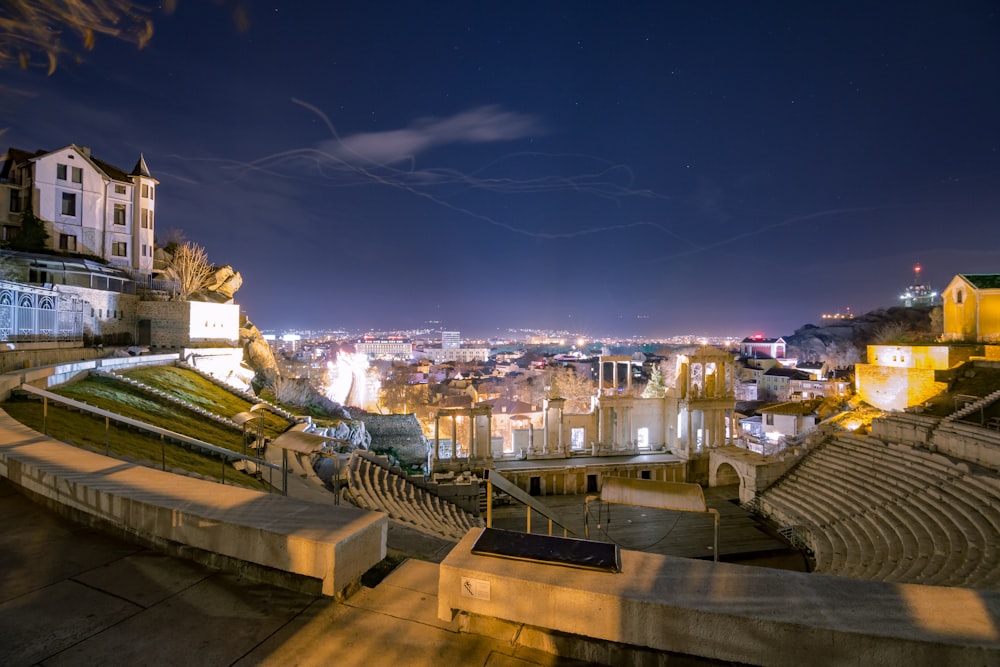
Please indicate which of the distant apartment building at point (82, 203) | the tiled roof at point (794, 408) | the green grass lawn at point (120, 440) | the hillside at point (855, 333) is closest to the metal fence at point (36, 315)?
the green grass lawn at point (120, 440)

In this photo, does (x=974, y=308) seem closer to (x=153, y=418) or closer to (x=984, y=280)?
(x=984, y=280)

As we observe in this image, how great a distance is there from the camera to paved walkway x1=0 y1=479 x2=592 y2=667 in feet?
9.29

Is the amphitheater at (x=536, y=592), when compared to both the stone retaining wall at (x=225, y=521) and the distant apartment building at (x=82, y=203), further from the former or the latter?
the distant apartment building at (x=82, y=203)

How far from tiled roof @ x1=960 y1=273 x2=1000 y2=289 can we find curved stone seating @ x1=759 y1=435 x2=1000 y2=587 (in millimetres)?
22787

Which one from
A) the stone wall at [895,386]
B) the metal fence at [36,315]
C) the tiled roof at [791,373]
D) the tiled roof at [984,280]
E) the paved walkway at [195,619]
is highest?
the tiled roof at [984,280]

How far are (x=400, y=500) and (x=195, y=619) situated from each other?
1316 cm

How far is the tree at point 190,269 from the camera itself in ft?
126

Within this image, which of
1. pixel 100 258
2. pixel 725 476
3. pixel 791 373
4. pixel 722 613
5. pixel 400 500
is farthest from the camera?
pixel 791 373

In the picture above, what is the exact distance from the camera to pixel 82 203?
33250 mm

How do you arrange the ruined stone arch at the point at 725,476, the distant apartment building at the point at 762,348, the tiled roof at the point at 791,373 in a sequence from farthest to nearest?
the distant apartment building at the point at 762,348
the tiled roof at the point at 791,373
the ruined stone arch at the point at 725,476

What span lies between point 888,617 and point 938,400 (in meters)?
31.5

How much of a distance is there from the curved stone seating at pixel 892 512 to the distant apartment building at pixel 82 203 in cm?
4630

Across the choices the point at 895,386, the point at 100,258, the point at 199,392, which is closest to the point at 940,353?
the point at 895,386

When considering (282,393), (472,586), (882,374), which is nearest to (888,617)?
(472,586)
